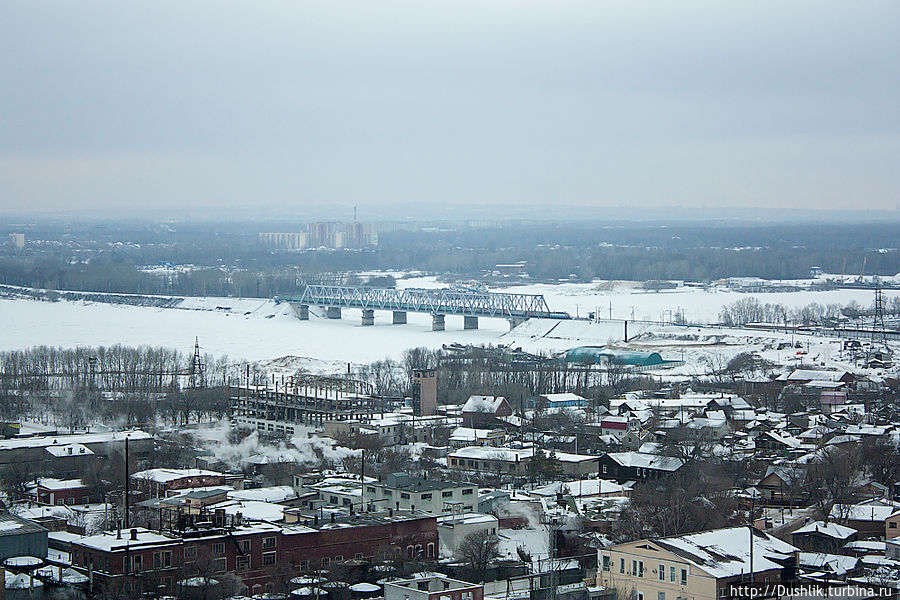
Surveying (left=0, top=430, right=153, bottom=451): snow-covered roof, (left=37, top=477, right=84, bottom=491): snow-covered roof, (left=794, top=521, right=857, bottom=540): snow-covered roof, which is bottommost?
(left=37, top=477, right=84, bottom=491): snow-covered roof

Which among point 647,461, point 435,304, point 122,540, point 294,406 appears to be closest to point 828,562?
point 122,540

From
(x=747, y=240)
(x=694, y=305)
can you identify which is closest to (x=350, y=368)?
(x=694, y=305)

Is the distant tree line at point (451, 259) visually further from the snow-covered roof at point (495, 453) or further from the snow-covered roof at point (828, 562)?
the snow-covered roof at point (828, 562)

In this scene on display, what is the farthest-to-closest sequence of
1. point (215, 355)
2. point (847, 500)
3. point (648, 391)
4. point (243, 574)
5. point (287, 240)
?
point (287, 240) → point (215, 355) → point (648, 391) → point (847, 500) → point (243, 574)

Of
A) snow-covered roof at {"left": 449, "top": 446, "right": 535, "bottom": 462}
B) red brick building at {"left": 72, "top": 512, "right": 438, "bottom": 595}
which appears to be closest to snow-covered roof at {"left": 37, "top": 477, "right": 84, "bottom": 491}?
red brick building at {"left": 72, "top": 512, "right": 438, "bottom": 595}

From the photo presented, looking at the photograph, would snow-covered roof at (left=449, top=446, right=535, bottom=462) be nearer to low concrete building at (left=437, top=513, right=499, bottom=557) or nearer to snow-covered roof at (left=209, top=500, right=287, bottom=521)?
low concrete building at (left=437, top=513, right=499, bottom=557)

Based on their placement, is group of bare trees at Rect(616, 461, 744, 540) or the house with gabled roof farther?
the house with gabled roof

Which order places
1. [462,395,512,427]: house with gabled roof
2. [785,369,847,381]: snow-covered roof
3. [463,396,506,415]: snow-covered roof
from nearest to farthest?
[462,395,512,427]: house with gabled roof, [463,396,506,415]: snow-covered roof, [785,369,847,381]: snow-covered roof

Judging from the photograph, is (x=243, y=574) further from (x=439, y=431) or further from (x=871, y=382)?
(x=871, y=382)
